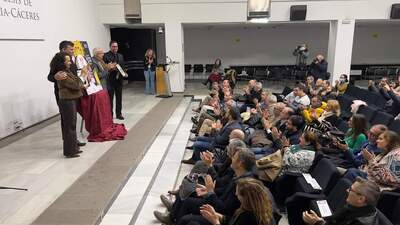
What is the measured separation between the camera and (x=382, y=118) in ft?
16.1

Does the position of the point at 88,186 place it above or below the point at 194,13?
below

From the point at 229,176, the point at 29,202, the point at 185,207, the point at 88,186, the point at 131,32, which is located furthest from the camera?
the point at 131,32

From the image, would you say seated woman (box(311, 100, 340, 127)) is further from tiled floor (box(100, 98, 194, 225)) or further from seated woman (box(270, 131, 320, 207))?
tiled floor (box(100, 98, 194, 225))

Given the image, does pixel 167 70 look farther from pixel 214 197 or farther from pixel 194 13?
pixel 214 197

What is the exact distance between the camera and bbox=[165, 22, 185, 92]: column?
1052 centimetres

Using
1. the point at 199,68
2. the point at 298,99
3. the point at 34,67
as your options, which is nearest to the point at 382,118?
the point at 298,99

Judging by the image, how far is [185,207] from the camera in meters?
2.86

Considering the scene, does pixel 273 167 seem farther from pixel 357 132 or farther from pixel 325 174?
pixel 357 132

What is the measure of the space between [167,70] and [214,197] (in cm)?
815

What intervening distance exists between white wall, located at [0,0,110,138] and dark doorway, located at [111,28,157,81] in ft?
14.4

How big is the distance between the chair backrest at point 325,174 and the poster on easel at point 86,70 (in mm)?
3622

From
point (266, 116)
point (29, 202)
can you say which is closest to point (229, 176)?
point (29, 202)

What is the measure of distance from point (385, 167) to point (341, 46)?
814 cm

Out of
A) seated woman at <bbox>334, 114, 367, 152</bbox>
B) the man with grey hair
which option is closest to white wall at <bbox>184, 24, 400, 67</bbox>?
seated woman at <bbox>334, 114, 367, 152</bbox>
